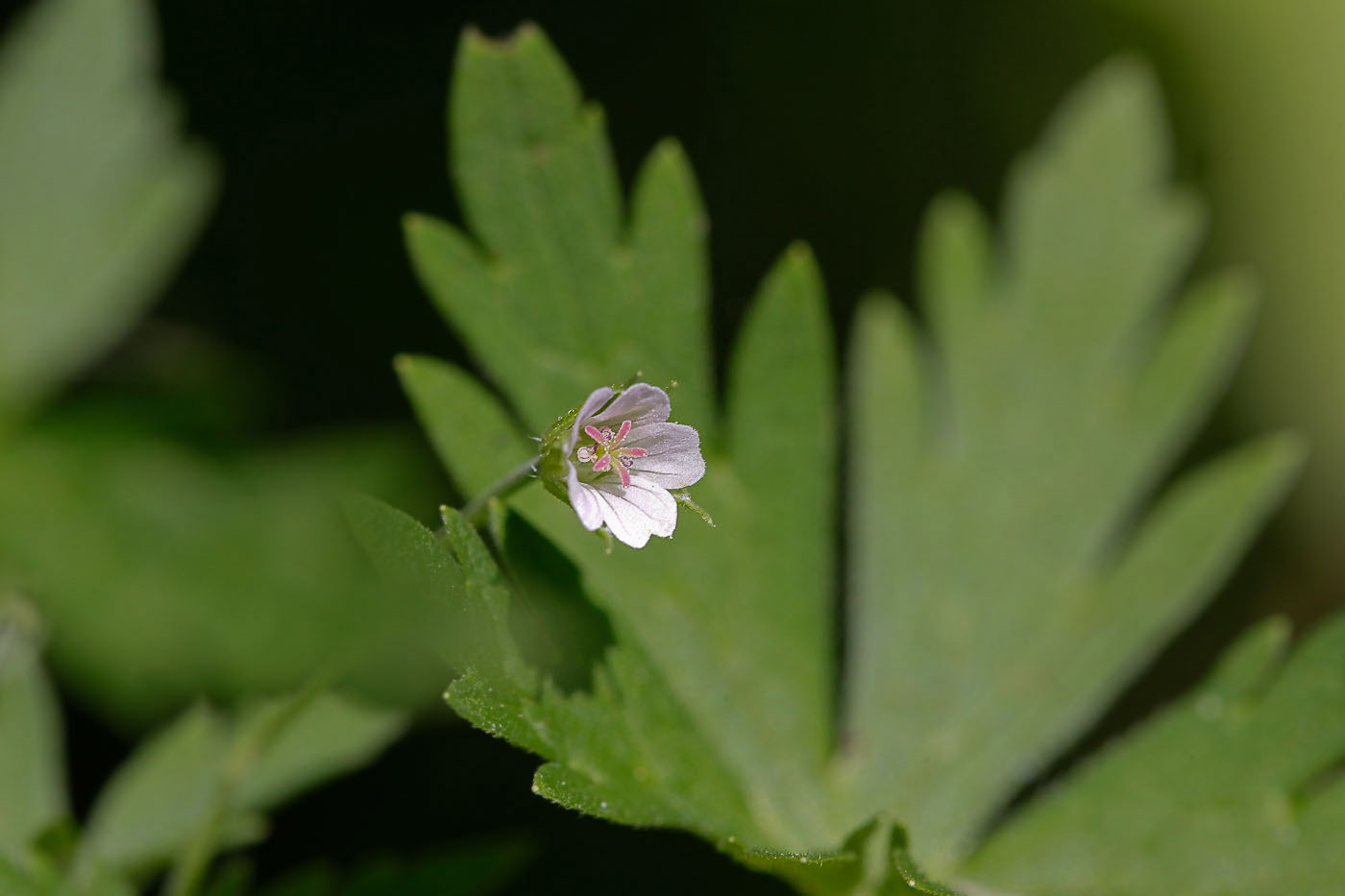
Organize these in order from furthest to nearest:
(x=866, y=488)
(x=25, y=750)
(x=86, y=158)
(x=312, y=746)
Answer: (x=86, y=158) < (x=866, y=488) < (x=312, y=746) < (x=25, y=750)

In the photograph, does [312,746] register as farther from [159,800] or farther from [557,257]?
[557,257]

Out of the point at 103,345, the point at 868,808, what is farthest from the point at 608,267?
the point at 103,345

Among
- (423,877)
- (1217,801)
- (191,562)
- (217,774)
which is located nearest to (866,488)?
(1217,801)

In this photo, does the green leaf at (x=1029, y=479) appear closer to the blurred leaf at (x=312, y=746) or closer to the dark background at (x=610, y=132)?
the blurred leaf at (x=312, y=746)

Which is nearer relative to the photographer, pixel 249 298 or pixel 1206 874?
pixel 1206 874

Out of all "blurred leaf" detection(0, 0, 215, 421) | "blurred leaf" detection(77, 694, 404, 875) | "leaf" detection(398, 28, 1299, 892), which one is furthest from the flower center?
"blurred leaf" detection(0, 0, 215, 421)

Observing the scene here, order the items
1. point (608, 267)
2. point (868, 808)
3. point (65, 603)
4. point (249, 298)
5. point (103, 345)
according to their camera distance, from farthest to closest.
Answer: point (249, 298), point (103, 345), point (65, 603), point (868, 808), point (608, 267)

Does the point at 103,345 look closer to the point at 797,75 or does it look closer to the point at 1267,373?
the point at 797,75
